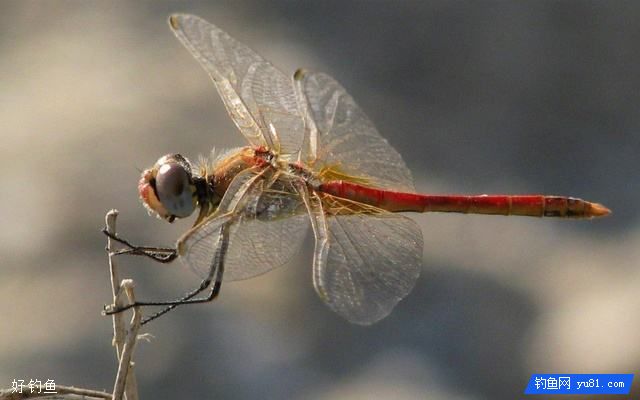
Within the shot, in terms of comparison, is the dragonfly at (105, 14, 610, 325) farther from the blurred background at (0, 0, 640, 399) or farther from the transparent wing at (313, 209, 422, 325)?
the blurred background at (0, 0, 640, 399)

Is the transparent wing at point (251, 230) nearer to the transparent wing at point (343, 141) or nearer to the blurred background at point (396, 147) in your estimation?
the transparent wing at point (343, 141)

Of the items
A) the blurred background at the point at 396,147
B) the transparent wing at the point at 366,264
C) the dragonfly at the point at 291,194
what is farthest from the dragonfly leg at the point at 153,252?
the blurred background at the point at 396,147

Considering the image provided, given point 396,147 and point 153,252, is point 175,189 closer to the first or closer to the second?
point 153,252

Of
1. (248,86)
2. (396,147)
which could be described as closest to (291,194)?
(248,86)

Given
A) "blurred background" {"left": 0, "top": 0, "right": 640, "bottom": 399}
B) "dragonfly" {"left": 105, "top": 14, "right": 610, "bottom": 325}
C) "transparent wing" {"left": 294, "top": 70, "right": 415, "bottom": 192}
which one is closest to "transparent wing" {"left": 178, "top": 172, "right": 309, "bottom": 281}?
"dragonfly" {"left": 105, "top": 14, "right": 610, "bottom": 325}

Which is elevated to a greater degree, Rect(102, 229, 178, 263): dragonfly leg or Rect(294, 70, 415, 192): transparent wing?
Rect(294, 70, 415, 192): transparent wing
